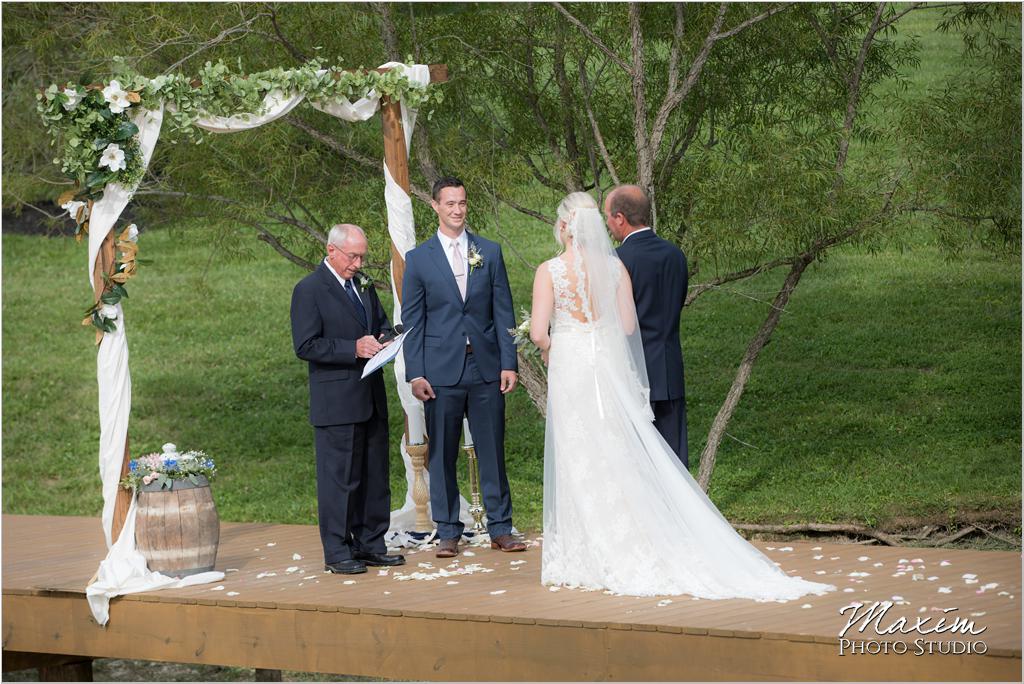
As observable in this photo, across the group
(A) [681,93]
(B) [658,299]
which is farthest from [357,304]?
(A) [681,93]

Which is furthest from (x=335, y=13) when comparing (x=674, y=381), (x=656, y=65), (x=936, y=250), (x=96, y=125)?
(x=936, y=250)

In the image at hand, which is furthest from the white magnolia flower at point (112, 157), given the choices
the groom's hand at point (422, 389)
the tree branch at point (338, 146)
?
the tree branch at point (338, 146)

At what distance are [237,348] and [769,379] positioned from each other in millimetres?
6954

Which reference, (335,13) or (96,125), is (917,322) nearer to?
(335,13)

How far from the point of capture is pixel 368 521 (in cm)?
648

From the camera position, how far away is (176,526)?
6152mm

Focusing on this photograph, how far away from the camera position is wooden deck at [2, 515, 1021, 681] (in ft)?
16.0

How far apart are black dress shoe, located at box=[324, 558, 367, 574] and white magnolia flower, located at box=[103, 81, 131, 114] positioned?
2.22m

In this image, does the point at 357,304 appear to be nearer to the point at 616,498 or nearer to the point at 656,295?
the point at 656,295

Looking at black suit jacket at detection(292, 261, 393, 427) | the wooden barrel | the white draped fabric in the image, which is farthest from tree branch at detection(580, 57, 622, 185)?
the wooden barrel

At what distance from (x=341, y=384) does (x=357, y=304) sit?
38cm

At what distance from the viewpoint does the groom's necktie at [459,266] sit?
6414 millimetres

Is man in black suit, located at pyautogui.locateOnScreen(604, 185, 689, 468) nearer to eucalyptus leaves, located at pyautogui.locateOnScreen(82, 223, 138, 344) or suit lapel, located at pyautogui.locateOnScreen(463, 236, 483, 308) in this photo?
suit lapel, located at pyautogui.locateOnScreen(463, 236, 483, 308)

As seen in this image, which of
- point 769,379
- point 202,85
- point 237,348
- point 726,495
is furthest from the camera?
point 237,348
